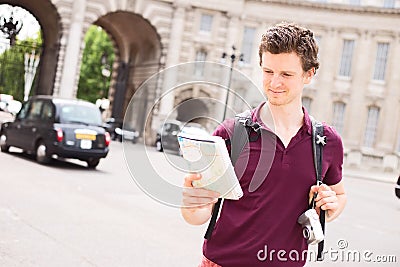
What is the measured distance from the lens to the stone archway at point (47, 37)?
38.5 metres

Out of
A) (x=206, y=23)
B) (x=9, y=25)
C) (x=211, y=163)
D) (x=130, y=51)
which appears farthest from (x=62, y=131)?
(x=130, y=51)

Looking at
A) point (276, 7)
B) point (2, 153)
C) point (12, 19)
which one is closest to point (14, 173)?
point (12, 19)

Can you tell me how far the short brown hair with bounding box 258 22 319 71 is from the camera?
274 centimetres

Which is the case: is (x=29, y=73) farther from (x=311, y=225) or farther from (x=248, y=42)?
(x=311, y=225)

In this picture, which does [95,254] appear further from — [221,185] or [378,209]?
[378,209]

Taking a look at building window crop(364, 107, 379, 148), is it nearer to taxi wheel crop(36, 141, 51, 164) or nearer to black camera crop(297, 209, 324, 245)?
taxi wheel crop(36, 141, 51, 164)

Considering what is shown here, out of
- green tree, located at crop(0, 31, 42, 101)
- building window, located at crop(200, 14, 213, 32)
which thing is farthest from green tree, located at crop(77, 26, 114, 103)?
building window, located at crop(200, 14, 213, 32)

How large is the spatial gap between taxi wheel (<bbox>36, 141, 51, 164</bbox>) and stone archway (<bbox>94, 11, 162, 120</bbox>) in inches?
959

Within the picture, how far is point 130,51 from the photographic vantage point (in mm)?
45156

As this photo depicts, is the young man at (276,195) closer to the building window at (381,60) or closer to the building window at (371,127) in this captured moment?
the building window at (371,127)

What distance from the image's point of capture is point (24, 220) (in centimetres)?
827

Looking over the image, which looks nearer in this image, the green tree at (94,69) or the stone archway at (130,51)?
the stone archway at (130,51)

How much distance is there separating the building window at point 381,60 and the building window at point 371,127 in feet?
7.23

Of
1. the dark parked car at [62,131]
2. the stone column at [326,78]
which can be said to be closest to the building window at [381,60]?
the stone column at [326,78]
